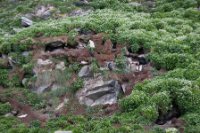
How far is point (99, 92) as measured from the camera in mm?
21234

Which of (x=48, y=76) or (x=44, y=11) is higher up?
(x=44, y=11)

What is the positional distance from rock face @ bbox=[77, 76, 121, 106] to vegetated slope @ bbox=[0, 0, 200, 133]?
1.70 feet

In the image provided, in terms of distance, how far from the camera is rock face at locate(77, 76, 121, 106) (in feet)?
69.1

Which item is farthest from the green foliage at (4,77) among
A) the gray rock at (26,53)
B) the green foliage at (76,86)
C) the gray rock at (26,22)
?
the gray rock at (26,22)

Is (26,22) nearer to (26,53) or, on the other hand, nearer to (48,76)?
(26,53)

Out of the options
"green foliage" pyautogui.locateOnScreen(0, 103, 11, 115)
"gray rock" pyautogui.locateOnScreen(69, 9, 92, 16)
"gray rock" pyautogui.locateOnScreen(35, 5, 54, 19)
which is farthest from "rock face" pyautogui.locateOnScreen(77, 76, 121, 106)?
"gray rock" pyautogui.locateOnScreen(35, 5, 54, 19)

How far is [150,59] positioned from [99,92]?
12.3ft

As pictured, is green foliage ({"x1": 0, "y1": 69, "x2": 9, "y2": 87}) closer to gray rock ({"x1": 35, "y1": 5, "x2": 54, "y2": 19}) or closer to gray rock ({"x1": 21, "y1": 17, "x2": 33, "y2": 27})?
gray rock ({"x1": 21, "y1": 17, "x2": 33, "y2": 27})

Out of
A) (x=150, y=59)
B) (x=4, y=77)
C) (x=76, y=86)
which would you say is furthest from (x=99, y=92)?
(x=4, y=77)

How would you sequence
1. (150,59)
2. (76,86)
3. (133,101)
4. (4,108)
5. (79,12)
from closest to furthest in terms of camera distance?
(133,101) < (4,108) < (76,86) < (150,59) < (79,12)

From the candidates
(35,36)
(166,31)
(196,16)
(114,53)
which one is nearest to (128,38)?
(114,53)

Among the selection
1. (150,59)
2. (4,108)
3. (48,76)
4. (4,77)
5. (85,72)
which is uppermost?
(150,59)

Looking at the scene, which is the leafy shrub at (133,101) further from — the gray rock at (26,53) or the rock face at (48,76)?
the gray rock at (26,53)

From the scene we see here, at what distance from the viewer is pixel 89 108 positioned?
20688 millimetres
